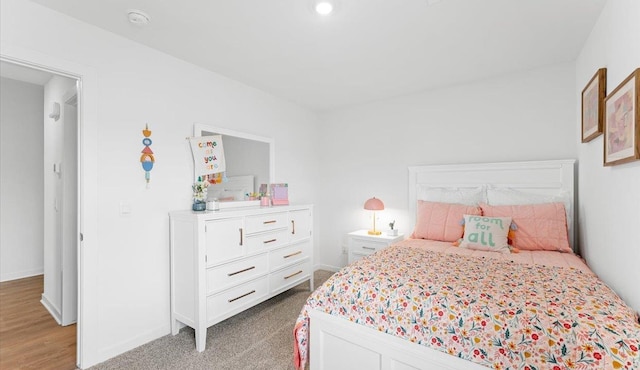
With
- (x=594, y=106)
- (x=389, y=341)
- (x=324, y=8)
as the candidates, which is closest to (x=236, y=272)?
(x=389, y=341)

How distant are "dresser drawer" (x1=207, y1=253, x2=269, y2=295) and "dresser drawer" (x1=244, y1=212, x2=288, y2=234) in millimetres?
261

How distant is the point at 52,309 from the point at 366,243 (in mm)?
3377

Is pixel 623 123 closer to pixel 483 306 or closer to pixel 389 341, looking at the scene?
pixel 483 306

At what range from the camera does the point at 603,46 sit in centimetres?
186

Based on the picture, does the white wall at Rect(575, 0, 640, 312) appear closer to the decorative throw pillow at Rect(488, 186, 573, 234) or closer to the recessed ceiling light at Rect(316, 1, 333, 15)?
the decorative throw pillow at Rect(488, 186, 573, 234)

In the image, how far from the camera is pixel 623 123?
147 cm

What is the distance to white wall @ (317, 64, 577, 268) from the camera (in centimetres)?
278

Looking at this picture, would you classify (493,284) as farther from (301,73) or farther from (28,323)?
(28,323)

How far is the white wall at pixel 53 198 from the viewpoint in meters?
2.74

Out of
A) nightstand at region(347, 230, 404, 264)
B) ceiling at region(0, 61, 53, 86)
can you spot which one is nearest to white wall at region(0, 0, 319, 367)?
ceiling at region(0, 61, 53, 86)

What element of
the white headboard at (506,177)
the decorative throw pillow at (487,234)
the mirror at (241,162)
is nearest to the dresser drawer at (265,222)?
the mirror at (241,162)

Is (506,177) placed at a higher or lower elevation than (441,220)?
higher

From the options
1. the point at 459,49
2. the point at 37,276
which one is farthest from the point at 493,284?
the point at 37,276

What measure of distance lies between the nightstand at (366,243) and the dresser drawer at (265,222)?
952mm
